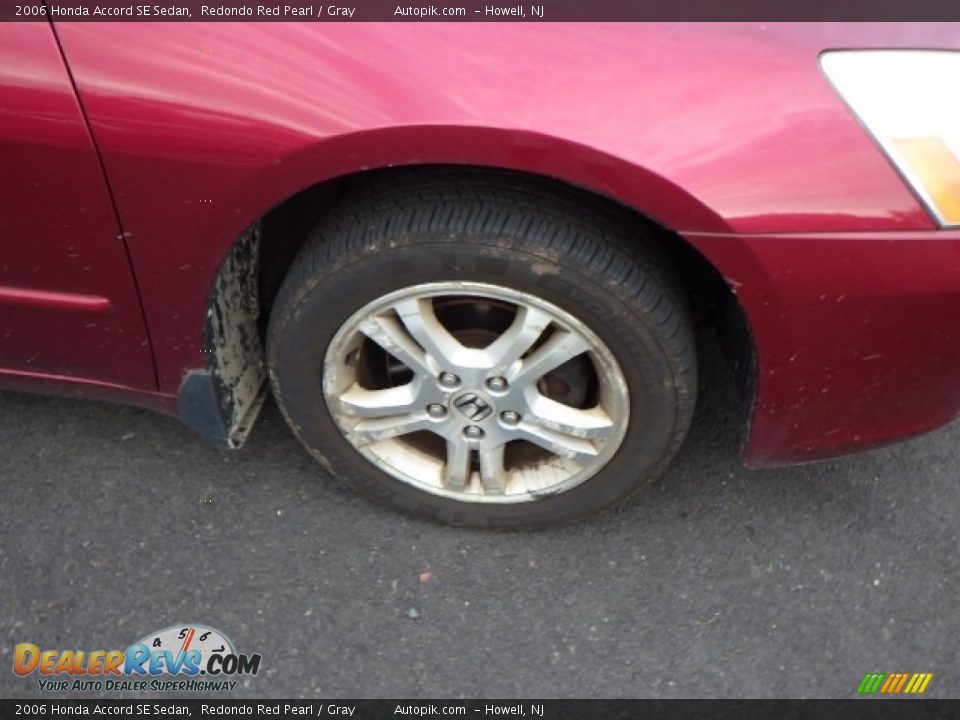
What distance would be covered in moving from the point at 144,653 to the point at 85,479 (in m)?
0.52

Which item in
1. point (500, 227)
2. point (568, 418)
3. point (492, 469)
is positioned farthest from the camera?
point (492, 469)

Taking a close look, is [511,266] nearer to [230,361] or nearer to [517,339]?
[517,339]

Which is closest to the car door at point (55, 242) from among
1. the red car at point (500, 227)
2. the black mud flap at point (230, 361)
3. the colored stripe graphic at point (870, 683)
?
the red car at point (500, 227)

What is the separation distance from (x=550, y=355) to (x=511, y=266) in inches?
9.1

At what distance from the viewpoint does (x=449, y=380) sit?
1888 mm

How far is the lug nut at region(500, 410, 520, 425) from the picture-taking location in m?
1.93

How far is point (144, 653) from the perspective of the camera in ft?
6.35

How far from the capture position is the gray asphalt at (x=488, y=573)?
1.92m

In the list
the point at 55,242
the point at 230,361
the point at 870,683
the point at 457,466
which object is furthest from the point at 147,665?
the point at 870,683
